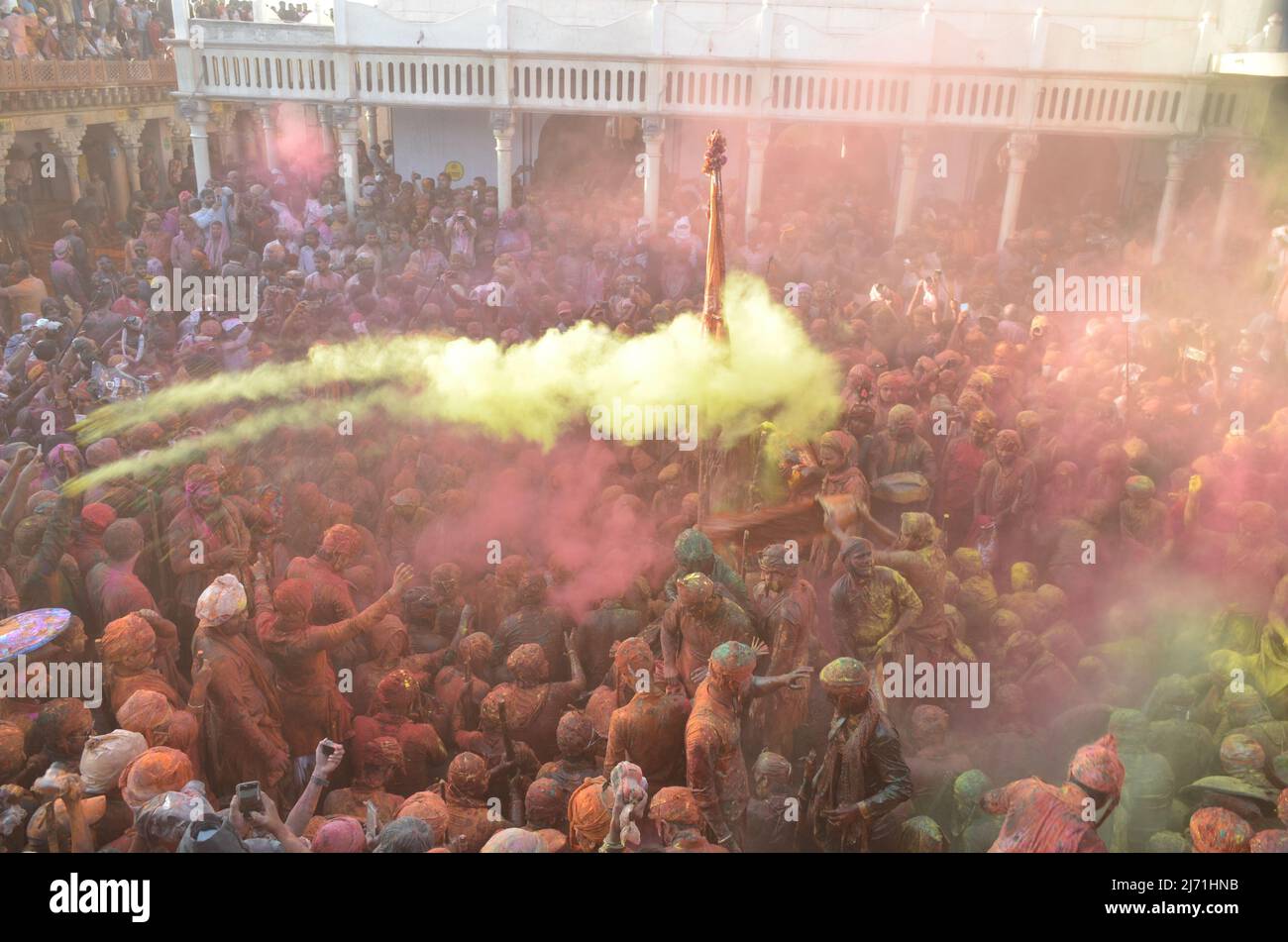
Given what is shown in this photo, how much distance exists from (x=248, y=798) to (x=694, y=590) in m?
2.87

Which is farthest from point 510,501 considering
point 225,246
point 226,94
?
point 226,94

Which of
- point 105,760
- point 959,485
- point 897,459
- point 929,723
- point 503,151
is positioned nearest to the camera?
point 105,760

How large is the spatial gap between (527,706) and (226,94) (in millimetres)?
16167

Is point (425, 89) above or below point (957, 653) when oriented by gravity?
above

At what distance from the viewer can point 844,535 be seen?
8.16m

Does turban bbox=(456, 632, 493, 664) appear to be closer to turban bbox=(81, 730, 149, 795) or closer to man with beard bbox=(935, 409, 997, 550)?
turban bbox=(81, 730, 149, 795)

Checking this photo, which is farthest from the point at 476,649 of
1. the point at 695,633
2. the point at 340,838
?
the point at 340,838

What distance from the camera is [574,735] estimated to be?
5.86m

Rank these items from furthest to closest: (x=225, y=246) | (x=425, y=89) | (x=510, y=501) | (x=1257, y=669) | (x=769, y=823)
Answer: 1. (x=425, y=89)
2. (x=225, y=246)
3. (x=510, y=501)
4. (x=1257, y=669)
5. (x=769, y=823)

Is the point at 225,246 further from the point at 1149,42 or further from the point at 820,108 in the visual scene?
the point at 1149,42

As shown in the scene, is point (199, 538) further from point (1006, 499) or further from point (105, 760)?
point (1006, 499)

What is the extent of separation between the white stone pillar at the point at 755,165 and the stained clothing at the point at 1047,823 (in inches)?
560

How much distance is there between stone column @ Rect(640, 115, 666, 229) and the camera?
17.9 meters

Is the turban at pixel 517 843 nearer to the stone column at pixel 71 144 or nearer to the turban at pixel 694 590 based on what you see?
the turban at pixel 694 590
